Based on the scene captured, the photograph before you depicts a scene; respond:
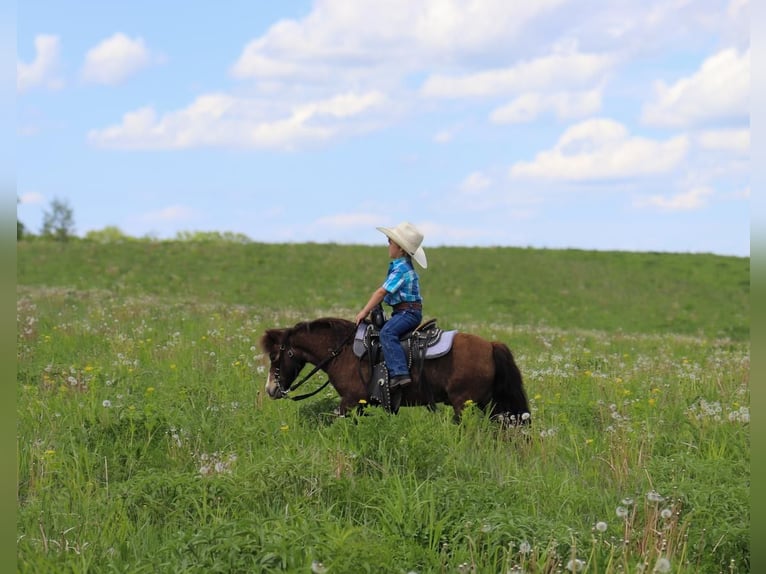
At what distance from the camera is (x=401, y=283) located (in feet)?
30.2

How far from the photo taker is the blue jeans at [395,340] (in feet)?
30.0

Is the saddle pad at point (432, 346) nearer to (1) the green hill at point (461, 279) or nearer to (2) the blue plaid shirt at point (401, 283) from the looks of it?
(2) the blue plaid shirt at point (401, 283)

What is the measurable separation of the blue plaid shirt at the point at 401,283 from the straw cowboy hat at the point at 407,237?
6.5 inches

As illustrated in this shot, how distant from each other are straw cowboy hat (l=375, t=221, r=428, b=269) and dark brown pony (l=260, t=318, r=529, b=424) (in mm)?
1173

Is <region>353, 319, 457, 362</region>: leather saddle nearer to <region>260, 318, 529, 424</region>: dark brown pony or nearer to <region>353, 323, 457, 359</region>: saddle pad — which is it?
<region>353, 323, 457, 359</region>: saddle pad

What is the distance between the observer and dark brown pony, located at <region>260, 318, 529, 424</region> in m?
9.24

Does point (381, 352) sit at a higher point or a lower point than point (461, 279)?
lower

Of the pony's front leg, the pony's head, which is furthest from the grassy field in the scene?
the pony's head

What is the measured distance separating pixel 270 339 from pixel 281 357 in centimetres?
29

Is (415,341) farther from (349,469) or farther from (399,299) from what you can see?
(349,469)

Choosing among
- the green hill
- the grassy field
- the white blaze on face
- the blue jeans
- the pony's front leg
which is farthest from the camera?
the green hill

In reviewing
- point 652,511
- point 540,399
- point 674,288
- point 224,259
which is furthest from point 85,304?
point 674,288

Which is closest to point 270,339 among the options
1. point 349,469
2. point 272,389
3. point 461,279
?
point 272,389

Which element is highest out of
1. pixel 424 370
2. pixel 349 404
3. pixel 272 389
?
pixel 424 370
